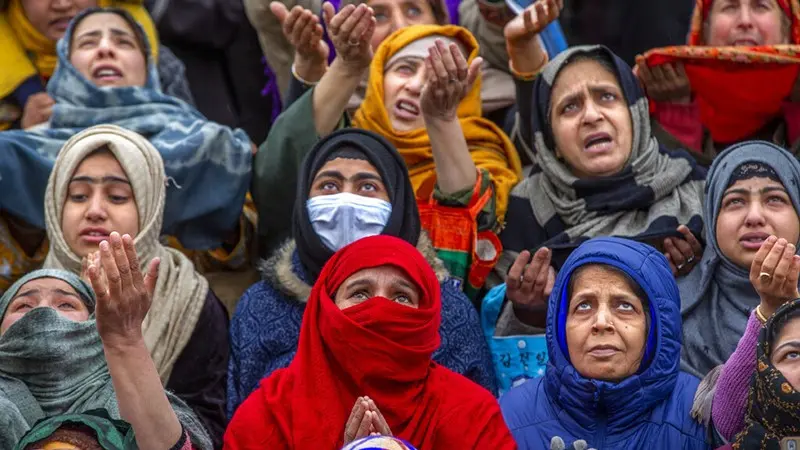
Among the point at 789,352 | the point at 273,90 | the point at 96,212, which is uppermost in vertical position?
the point at 789,352

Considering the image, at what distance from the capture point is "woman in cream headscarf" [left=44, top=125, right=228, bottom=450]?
6.77m

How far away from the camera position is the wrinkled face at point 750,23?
789cm

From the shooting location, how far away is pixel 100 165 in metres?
7.19

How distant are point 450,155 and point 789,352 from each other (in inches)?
75.5

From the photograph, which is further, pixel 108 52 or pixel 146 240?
pixel 108 52

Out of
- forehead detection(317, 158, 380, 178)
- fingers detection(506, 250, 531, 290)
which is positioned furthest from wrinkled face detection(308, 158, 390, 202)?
fingers detection(506, 250, 531, 290)

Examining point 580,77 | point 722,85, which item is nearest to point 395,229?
point 580,77

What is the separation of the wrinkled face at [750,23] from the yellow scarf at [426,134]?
989 millimetres

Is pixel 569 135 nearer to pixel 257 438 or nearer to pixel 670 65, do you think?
pixel 670 65

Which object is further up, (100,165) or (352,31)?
(352,31)

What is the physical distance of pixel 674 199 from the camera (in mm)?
7227

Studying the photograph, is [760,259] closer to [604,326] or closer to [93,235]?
[604,326]

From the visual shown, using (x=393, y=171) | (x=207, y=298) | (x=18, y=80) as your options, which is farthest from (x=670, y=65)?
(x=18, y=80)

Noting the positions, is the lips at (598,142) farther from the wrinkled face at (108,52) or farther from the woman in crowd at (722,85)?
the wrinkled face at (108,52)
